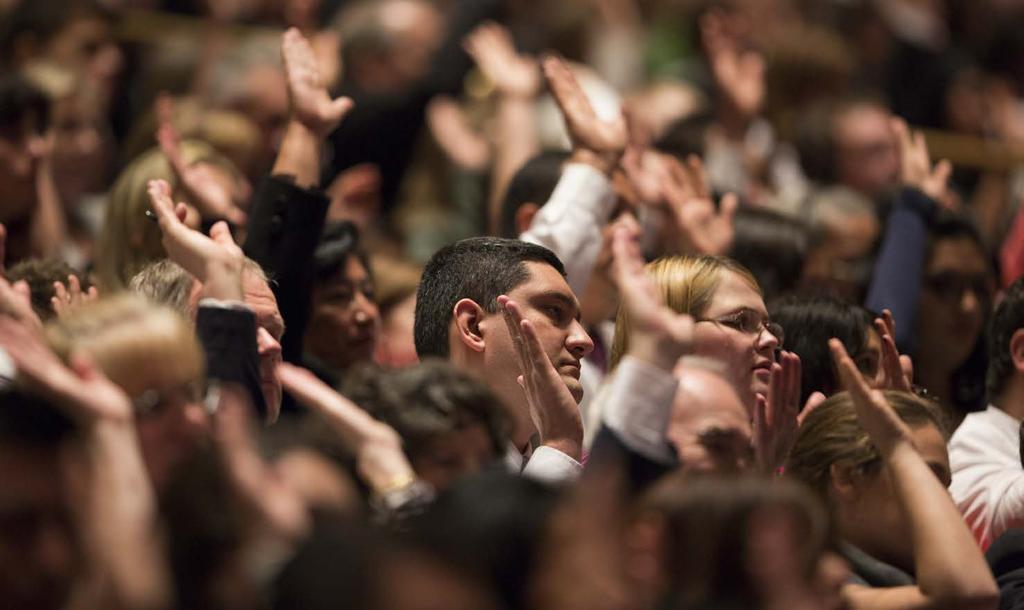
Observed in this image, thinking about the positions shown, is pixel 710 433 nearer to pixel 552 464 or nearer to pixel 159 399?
pixel 552 464

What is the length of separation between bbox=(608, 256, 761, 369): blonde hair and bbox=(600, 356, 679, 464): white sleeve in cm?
100

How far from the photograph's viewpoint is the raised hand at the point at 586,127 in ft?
15.7

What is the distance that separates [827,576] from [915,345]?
2.32 metres

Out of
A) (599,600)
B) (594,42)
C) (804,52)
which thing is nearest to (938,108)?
(804,52)

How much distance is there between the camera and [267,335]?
351 cm

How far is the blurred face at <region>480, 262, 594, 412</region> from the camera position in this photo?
386 centimetres

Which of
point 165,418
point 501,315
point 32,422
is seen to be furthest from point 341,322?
point 32,422

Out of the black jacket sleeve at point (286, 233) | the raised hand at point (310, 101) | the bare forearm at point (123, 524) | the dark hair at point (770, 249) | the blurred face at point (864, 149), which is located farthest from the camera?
the blurred face at point (864, 149)

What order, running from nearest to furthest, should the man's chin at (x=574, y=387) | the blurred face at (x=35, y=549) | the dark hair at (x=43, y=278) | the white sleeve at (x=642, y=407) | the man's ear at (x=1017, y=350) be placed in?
the blurred face at (x=35, y=549) → the white sleeve at (x=642, y=407) → the man's chin at (x=574, y=387) → the dark hair at (x=43, y=278) → the man's ear at (x=1017, y=350)

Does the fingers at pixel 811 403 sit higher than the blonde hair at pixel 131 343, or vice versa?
the blonde hair at pixel 131 343

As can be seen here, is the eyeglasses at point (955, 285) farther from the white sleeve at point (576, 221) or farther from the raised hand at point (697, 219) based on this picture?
the white sleeve at point (576, 221)

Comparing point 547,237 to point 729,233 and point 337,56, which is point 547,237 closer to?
point 729,233

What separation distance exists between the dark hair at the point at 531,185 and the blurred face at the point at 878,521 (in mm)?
1627

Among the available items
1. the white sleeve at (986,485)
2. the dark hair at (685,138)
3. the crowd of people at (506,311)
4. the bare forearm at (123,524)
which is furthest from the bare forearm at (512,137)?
the bare forearm at (123,524)
